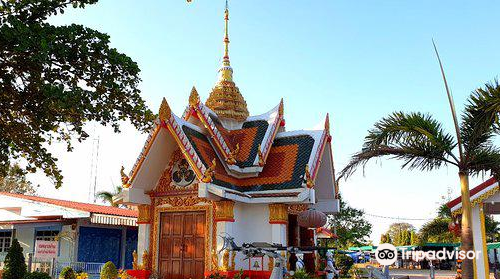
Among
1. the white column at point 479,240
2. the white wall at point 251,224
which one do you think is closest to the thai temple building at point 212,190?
the white wall at point 251,224

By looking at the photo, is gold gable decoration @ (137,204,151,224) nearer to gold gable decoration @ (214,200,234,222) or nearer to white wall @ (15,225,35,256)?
gold gable decoration @ (214,200,234,222)

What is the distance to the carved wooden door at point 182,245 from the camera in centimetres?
1379

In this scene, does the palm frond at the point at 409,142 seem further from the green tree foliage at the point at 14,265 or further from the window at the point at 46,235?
the window at the point at 46,235

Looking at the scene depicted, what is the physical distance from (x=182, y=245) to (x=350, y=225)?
25139 mm

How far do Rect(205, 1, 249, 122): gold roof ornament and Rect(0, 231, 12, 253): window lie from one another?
11267 millimetres

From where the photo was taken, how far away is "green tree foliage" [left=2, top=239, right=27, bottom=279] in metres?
13.9

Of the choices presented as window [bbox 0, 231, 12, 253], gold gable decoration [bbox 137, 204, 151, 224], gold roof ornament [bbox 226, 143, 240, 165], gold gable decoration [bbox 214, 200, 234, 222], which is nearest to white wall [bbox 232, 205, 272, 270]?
gold gable decoration [bbox 214, 200, 234, 222]

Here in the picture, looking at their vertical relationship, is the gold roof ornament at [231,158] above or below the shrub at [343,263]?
above

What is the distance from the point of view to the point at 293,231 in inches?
602

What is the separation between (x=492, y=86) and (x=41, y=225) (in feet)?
54.4

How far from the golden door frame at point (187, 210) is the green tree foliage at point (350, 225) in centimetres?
2260

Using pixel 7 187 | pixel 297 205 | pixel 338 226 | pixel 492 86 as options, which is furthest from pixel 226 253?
pixel 7 187

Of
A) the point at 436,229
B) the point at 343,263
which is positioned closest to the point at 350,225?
the point at 436,229

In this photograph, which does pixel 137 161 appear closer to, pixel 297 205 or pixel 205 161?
pixel 205 161
